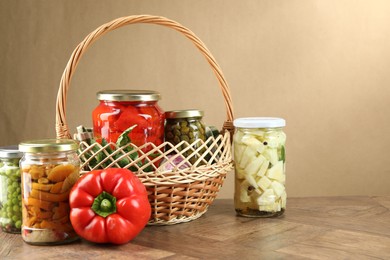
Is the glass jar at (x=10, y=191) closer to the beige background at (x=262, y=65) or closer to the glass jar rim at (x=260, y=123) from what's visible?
the glass jar rim at (x=260, y=123)

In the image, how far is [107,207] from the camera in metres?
1.21

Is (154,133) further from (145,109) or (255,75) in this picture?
(255,75)

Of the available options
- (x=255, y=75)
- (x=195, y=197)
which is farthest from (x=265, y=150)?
(x=255, y=75)

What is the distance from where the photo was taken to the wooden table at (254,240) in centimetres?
116

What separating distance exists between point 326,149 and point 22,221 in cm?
190

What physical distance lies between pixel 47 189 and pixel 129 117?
258 millimetres

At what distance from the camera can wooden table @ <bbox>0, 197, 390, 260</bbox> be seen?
116 cm

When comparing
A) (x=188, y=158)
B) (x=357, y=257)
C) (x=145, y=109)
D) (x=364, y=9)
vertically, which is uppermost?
(x=364, y=9)

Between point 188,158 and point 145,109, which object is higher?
point 145,109

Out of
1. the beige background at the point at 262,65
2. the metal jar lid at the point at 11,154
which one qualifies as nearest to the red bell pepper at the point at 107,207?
the metal jar lid at the point at 11,154

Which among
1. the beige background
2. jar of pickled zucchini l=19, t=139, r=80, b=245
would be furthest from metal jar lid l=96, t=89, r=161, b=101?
the beige background

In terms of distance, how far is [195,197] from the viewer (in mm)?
1432

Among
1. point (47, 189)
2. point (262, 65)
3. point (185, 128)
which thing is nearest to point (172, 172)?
point (185, 128)

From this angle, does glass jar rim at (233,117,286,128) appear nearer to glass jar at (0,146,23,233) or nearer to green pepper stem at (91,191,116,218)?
green pepper stem at (91,191,116,218)
